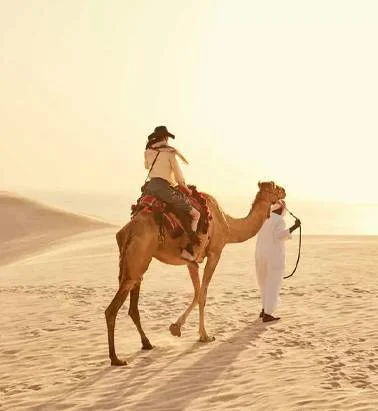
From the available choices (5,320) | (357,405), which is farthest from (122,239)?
(5,320)

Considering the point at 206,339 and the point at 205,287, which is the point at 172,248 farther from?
the point at 206,339

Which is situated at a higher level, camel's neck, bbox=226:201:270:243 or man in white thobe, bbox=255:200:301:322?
camel's neck, bbox=226:201:270:243

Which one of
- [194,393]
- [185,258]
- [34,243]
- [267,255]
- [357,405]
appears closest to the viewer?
[357,405]

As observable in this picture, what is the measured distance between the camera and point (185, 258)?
9.27 m

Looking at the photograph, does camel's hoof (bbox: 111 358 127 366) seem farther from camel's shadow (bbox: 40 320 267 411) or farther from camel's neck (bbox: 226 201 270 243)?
camel's neck (bbox: 226 201 270 243)

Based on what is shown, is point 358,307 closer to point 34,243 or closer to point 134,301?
point 134,301

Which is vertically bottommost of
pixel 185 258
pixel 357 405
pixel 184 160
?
pixel 357 405

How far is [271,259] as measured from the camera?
1144 cm

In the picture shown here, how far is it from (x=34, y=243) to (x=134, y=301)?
25.9 metres

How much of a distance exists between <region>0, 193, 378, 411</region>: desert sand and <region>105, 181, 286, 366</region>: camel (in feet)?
1.88

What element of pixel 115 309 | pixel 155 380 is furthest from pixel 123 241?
→ pixel 155 380

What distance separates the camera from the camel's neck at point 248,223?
1027cm

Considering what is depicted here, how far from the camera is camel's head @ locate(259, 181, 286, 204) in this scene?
10.4 metres

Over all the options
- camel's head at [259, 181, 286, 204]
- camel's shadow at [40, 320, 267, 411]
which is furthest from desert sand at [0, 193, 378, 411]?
camel's head at [259, 181, 286, 204]
